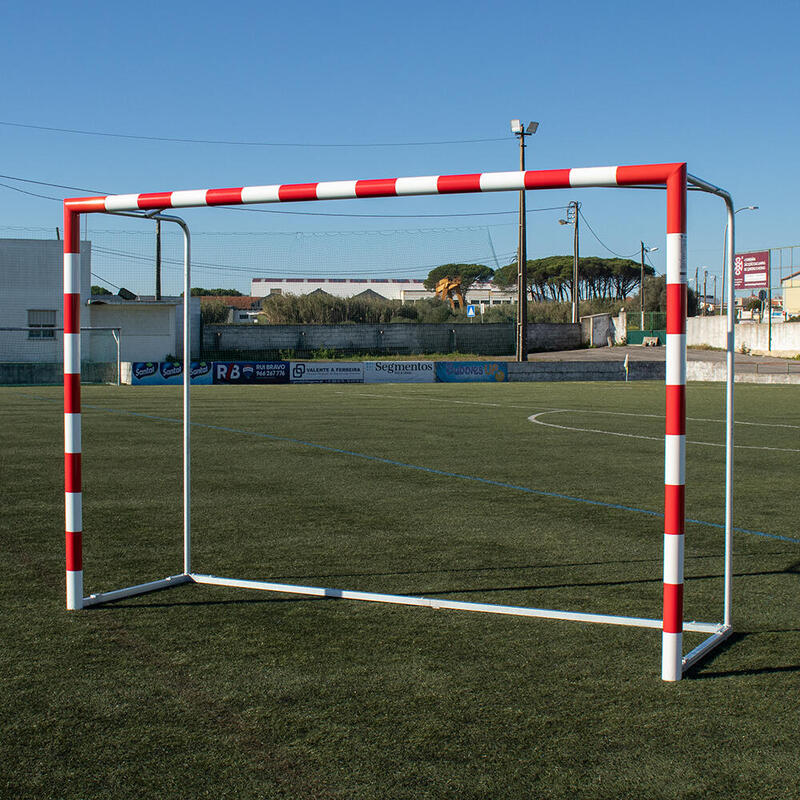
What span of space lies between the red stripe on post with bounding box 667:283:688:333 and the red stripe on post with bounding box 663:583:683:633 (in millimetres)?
1153

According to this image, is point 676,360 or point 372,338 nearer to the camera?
point 676,360

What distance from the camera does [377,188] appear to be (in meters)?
5.08

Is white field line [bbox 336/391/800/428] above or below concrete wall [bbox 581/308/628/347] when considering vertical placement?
below

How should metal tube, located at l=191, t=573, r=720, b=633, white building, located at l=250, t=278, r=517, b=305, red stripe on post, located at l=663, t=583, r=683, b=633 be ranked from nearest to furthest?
red stripe on post, located at l=663, t=583, r=683, b=633 < metal tube, located at l=191, t=573, r=720, b=633 < white building, located at l=250, t=278, r=517, b=305

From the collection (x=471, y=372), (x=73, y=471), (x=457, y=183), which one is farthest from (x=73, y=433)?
(x=471, y=372)

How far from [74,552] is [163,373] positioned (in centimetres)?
3371

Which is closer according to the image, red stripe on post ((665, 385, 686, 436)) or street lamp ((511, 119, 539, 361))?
red stripe on post ((665, 385, 686, 436))

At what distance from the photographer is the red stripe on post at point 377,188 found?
5039 mm

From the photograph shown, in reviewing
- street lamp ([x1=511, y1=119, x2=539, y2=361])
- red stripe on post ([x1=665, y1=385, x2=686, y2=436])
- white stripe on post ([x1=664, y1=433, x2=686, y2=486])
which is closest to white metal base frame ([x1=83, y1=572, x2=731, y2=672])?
white stripe on post ([x1=664, y1=433, x2=686, y2=486])

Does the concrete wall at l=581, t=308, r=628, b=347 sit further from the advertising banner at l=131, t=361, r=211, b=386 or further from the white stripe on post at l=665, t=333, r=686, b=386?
the white stripe on post at l=665, t=333, r=686, b=386

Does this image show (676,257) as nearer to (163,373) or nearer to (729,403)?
(729,403)

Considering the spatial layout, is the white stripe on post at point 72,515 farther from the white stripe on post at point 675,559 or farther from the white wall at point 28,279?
the white wall at point 28,279

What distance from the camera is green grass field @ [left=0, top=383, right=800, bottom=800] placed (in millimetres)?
3332

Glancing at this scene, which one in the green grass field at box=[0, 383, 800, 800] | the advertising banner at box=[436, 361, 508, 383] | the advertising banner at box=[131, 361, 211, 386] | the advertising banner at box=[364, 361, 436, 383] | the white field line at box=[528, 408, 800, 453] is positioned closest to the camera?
the green grass field at box=[0, 383, 800, 800]
